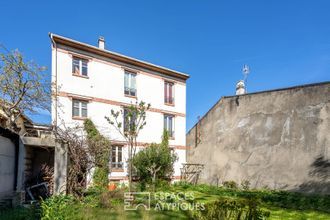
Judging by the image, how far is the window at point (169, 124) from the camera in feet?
67.2

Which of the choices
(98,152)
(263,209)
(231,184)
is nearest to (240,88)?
(231,184)

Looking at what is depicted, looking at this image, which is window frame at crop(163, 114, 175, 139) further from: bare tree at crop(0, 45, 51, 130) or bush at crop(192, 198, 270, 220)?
bush at crop(192, 198, 270, 220)

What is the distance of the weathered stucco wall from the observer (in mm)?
14828

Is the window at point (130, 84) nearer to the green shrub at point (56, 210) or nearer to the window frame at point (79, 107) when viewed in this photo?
the window frame at point (79, 107)

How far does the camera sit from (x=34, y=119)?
11742mm

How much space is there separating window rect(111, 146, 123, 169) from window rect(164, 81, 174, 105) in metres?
5.44

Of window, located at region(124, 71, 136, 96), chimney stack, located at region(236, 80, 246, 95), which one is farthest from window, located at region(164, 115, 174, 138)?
chimney stack, located at region(236, 80, 246, 95)

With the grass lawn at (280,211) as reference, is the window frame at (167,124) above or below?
above

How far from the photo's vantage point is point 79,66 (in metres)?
16.3

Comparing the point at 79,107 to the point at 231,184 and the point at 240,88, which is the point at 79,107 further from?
the point at 240,88

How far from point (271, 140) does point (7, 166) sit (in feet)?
48.3

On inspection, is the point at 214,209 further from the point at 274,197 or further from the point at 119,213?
the point at 274,197

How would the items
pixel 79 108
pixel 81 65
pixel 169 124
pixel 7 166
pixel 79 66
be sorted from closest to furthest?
pixel 7 166, pixel 79 108, pixel 79 66, pixel 81 65, pixel 169 124

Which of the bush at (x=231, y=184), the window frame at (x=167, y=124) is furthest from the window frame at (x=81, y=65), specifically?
the bush at (x=231, y=184)
